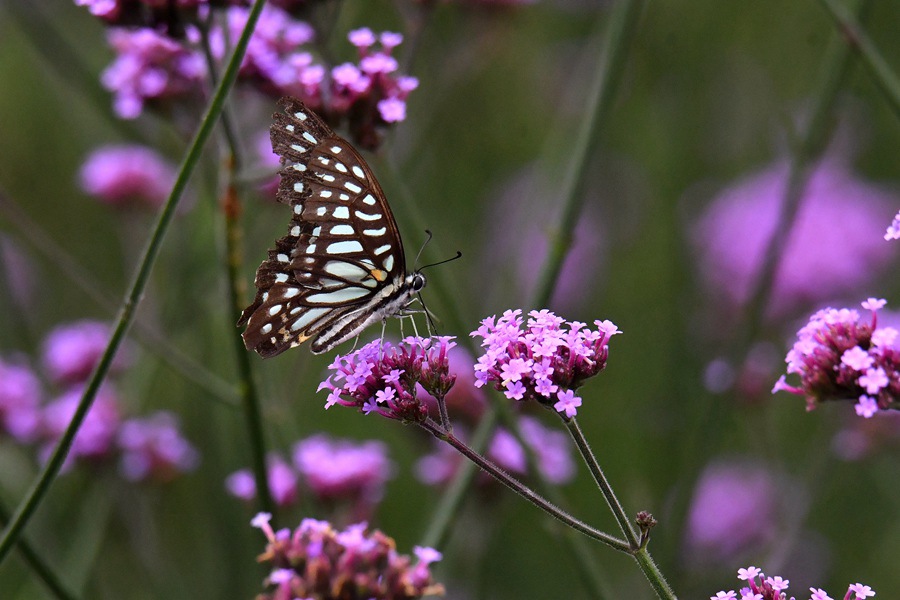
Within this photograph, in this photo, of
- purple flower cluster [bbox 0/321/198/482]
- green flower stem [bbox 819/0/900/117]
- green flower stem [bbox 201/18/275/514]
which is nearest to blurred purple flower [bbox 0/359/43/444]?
purple flower cluster [bbox 0/321/198/482]

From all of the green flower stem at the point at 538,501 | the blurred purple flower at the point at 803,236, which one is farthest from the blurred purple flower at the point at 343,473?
the blurred purple flower at the point at 803,236

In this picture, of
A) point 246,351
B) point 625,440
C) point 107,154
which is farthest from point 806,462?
point 107,154

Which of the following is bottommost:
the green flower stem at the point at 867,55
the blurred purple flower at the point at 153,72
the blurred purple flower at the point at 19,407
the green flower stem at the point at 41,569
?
the green flower stem at the point at 41,569

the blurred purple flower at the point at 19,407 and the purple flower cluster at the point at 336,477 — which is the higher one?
the purple flower cluster at the point at 336,477

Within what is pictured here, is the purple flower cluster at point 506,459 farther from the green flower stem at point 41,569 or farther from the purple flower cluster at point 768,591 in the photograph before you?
the purple flower cluster at point 768,591

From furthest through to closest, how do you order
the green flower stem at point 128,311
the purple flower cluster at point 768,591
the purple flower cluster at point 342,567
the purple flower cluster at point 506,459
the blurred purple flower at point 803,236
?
the blurred purple flower at point 803,236
the purple flower cluster at point 506,459
the green flower stem at point 128,311
the purple flower cluster at point 342,567
the purple flower cluster at point 768,591

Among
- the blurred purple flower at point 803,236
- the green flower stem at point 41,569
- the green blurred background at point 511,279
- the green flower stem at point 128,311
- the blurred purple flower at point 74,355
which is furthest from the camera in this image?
the blurred purple flower at point 803,236

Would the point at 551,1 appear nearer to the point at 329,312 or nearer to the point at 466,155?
the point at 466,155
